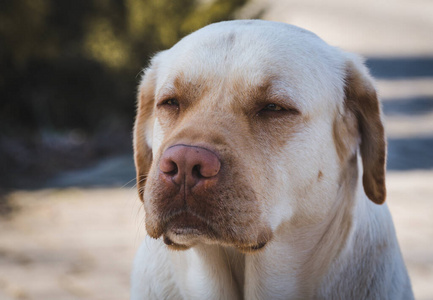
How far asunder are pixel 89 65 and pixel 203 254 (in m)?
6.44

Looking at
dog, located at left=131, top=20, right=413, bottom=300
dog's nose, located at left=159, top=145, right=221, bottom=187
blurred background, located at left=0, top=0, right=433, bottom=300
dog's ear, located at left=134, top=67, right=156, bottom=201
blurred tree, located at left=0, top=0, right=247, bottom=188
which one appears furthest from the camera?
blurred tree, located at left=0, top=0, right=247, bottom=188

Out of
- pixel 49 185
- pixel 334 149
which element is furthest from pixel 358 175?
pixel 49 185

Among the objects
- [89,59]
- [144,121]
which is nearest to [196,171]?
[144,121]

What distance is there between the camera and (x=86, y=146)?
841 cm

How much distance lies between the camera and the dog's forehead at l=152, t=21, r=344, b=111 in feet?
8.36

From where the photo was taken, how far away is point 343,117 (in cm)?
276

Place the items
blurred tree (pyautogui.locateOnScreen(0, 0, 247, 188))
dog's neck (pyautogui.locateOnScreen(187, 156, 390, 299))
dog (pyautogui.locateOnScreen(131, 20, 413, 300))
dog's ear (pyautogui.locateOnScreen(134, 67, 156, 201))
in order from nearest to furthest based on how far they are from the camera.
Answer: dog (pyautogui.locateOnScreen(131, 20, 413, 300)) → dog's neck (pyautogui.locateOnScreen(187, 156, 390, 299)) → dog's ear (pyautogui.locateOnScreen(134, 67, 156, 201)) → blurred tree (pyautogui.locateOnScreen(0, 0, 247, 188))

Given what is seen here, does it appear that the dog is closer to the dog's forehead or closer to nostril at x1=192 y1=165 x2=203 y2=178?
the dog's forehead

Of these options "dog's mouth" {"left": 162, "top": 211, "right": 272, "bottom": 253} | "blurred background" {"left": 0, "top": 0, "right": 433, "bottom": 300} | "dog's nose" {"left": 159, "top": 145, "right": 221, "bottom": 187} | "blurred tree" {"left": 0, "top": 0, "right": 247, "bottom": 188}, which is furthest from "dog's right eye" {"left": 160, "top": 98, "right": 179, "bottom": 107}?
"blurred tree" {"left": 0, "top": 0, "right": 247, "bottom": 188}

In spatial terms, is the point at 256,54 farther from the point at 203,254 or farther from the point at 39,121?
the point at 39,121

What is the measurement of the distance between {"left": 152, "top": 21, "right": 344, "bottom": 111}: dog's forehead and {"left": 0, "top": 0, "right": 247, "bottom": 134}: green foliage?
16.7 ft

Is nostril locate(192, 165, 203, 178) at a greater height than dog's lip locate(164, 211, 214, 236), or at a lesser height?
greater

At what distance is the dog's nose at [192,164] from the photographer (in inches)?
84.7

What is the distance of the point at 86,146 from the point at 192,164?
21.6ft
